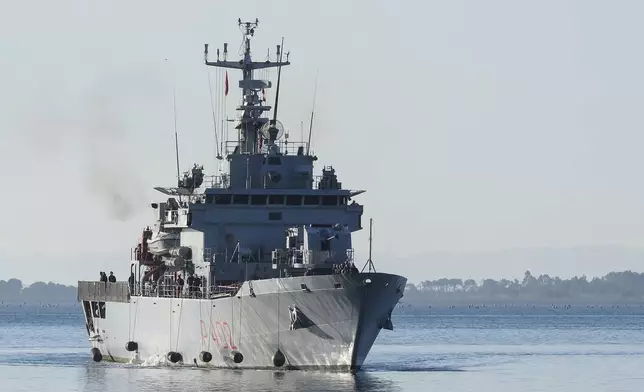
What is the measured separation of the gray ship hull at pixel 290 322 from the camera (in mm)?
57781

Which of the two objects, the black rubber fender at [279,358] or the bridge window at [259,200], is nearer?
the black rubber fender at [279,358]

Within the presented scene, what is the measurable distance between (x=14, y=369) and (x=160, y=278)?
817 cm

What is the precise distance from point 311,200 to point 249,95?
23.6 ft

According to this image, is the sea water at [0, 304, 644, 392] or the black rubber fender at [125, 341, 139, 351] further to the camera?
the black rubber fender at [125, 341, 139, 351]

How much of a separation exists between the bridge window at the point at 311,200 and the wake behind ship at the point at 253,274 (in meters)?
0.04

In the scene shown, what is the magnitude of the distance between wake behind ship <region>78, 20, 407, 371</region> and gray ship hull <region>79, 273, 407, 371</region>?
5 centimetres

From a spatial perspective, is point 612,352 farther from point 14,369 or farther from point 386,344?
point 14,369

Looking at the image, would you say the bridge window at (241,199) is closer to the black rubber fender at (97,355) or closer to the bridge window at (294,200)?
the bridge window at (294,200)

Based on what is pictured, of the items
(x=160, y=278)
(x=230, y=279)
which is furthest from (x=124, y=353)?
(x=230, y=279)

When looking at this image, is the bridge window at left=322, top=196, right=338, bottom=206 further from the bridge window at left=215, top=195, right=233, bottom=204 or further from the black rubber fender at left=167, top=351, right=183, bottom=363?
the black rubber fender at left=167, top=351, right=183, bottom=363

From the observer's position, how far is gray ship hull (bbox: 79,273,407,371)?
5778 cm

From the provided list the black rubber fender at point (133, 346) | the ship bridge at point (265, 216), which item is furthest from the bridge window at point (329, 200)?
the black rubber fender at point (133, 346)

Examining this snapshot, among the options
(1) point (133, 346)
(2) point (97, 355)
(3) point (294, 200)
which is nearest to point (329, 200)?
(3) point (294, 200)

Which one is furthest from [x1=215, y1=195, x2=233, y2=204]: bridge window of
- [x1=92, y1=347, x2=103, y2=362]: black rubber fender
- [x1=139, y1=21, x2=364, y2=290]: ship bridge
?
[x1=92, y1=347, x2=103, y2=362]: black rubber fender
